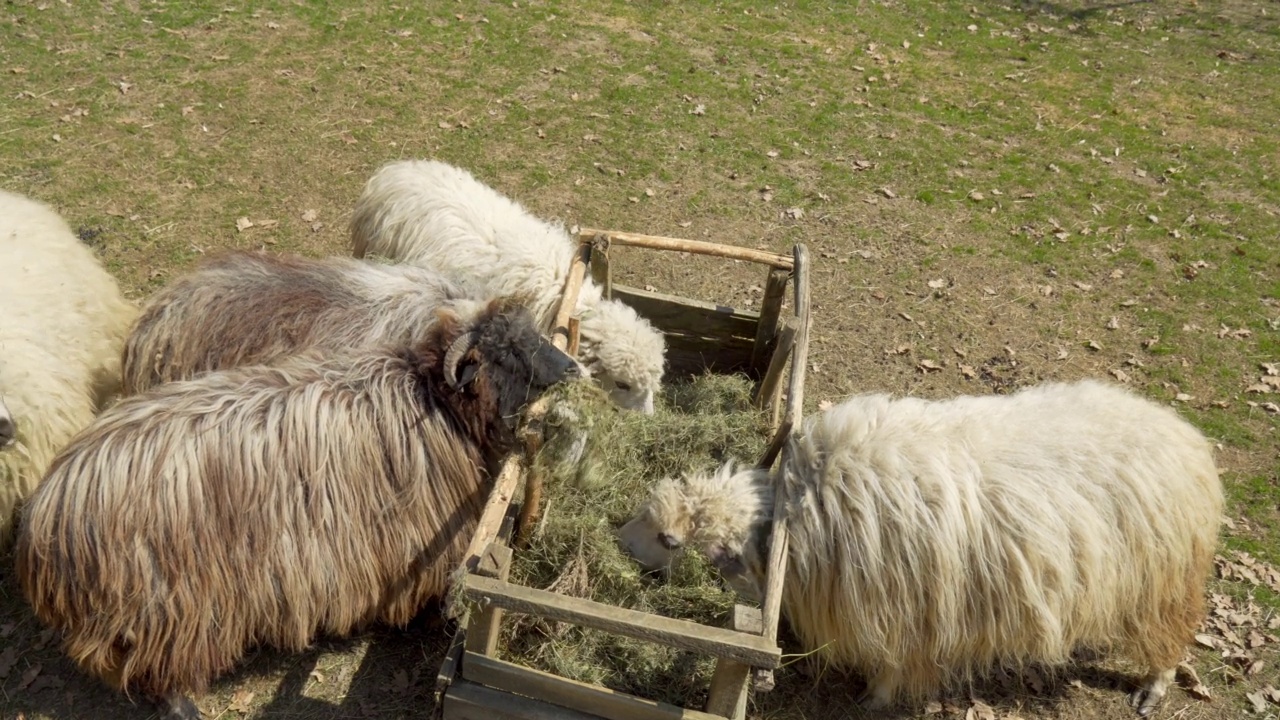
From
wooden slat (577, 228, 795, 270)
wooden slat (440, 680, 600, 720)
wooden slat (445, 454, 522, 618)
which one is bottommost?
wooden slat (440, 680, 600, 720)

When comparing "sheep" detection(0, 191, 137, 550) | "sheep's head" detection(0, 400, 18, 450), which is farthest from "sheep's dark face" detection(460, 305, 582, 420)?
"sheep" detection(0, 191, 137, 550)

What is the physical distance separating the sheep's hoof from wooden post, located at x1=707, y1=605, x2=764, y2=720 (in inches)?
108

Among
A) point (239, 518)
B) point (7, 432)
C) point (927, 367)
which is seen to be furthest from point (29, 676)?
point (927, 367)

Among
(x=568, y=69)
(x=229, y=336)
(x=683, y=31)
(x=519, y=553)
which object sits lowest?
(x=519, y=553)

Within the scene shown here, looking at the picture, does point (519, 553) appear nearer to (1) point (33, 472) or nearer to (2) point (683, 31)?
(1) point (33, 472)

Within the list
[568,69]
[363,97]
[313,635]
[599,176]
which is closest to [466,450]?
[313,635]

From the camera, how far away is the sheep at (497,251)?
205 inches

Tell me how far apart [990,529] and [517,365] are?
256cm

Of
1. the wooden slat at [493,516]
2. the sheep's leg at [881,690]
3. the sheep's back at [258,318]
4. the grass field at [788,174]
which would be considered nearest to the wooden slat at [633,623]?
the wooden slat at [493,516]

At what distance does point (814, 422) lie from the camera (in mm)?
4230

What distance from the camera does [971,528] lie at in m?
3.76

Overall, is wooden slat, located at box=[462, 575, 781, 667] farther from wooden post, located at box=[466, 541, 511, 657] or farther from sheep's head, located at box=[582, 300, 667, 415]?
sheep's head, located at box=[582, 300, 667, 415]

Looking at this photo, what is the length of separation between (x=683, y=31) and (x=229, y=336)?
30.9 feet

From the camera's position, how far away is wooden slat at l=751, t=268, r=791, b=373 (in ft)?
17.2
